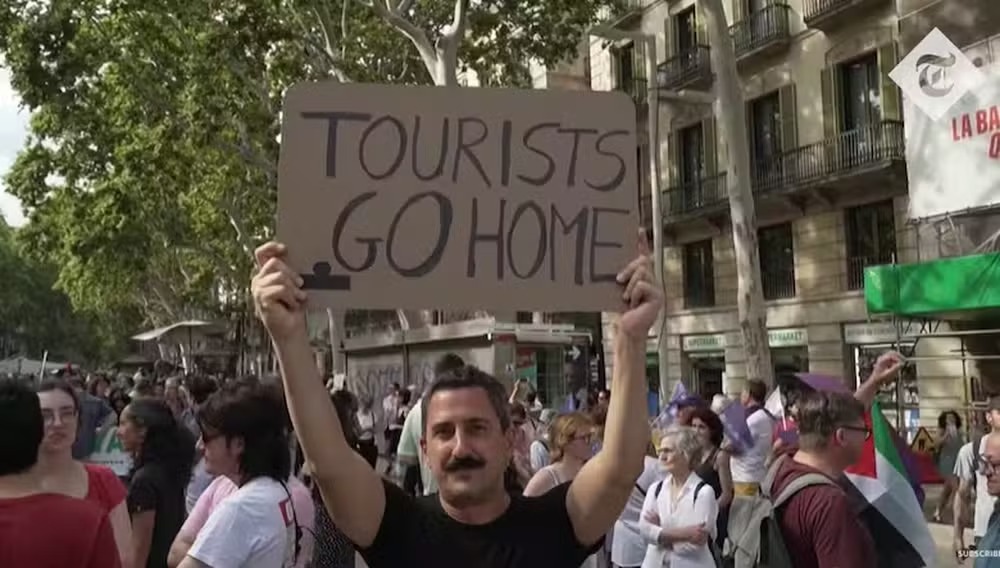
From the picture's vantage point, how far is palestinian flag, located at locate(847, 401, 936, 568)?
3.87m

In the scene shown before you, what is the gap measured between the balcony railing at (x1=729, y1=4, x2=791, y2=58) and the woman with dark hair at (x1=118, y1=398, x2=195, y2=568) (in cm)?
2285

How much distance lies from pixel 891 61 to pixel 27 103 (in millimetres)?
18306

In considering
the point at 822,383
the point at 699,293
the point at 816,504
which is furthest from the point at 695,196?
the point at 816,504

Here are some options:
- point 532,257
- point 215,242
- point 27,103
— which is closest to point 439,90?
point 532,257

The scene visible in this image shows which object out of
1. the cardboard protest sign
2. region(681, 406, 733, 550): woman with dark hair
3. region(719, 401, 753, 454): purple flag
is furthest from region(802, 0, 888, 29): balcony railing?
the cardboard protest sign

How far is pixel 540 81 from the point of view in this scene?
35562 millimetres

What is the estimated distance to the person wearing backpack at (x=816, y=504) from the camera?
11.7 ft

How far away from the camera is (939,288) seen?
44.7ft

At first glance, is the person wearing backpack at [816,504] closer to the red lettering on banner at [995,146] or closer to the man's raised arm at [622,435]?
the man's raised arm at [622,435]

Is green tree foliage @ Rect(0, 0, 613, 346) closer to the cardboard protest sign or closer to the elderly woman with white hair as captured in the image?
the elderly woman with white hair

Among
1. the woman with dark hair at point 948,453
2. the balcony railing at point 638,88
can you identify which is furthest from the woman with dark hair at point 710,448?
the balcony railing at point 638,88

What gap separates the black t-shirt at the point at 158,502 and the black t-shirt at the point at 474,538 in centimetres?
218

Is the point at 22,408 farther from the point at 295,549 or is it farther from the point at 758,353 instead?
the point at 758,353

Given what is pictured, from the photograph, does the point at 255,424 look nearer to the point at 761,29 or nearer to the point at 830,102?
the point at 830,102
